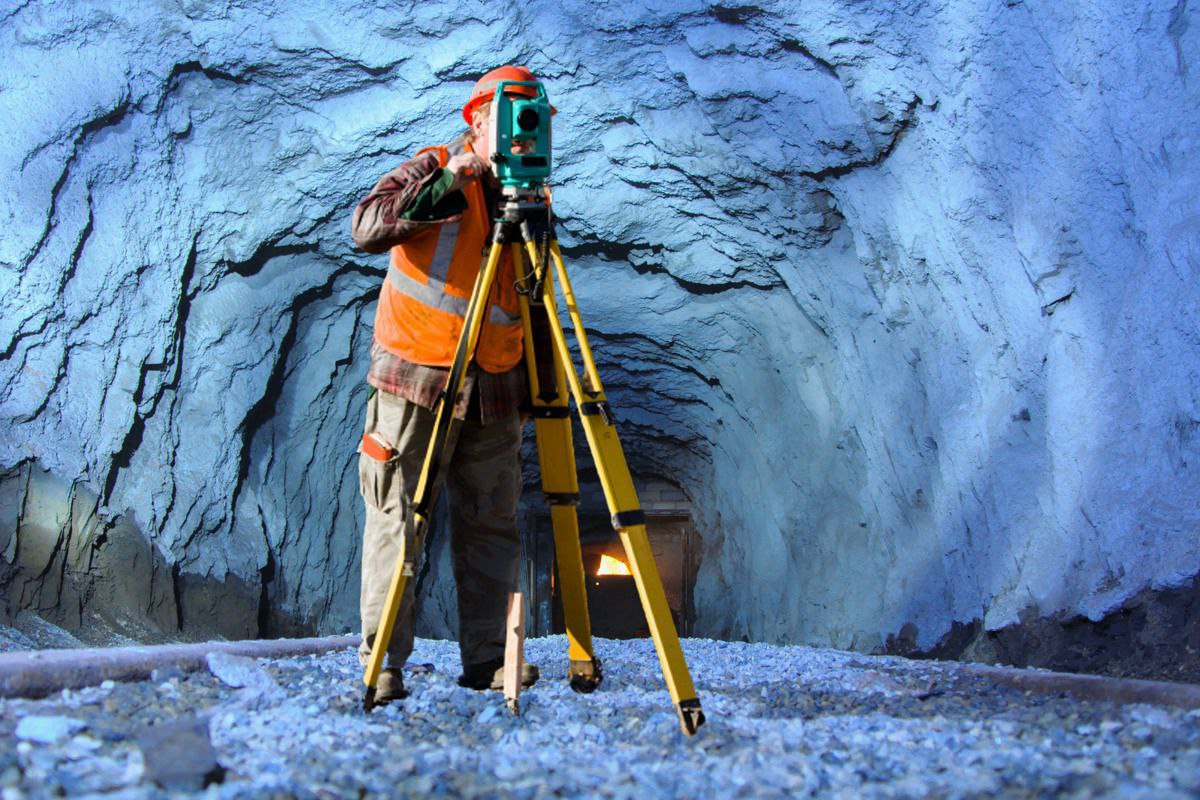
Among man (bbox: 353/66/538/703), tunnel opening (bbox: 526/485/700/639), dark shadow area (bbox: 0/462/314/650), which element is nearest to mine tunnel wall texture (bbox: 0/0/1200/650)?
dark shadow area (bbox: 0/462/314/650)

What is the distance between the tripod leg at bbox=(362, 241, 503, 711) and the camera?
2205mm

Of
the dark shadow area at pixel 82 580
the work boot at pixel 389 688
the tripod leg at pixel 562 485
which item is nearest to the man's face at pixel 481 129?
the tripod leg at pixel 562 485

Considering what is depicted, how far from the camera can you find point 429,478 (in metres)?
2.30

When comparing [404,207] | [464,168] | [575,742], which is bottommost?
[575,742]

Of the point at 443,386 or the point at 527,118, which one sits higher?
the point at 527,118

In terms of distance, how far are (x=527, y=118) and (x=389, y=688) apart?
152cm

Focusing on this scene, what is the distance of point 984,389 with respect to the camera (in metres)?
4.54

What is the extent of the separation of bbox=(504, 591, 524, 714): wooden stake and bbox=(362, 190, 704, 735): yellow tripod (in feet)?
0.83

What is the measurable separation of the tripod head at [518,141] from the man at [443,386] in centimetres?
10

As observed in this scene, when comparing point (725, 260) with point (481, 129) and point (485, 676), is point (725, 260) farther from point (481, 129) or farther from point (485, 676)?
point (485, 676)

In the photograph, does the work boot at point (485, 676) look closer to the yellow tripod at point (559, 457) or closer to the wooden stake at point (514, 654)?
the yellow tripod at point (559, 457)

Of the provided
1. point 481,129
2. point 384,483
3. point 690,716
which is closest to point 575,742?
point 690,716

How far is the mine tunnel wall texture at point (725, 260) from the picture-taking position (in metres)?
3.59

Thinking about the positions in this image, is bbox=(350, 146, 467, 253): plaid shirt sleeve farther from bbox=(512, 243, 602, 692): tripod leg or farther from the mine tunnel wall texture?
the mine tunnel wall texture
